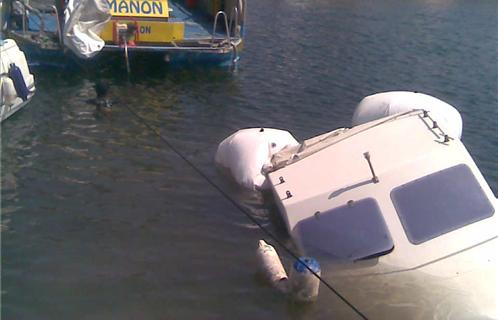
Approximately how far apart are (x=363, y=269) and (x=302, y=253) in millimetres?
855

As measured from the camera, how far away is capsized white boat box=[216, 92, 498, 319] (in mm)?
7703

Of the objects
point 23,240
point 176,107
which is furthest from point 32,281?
point 176,107

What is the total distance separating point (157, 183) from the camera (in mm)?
11266

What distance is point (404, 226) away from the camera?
319 inches

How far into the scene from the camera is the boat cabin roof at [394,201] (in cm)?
799

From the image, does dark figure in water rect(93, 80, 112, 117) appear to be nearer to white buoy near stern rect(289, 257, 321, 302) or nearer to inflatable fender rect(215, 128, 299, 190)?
inflatable fender rect(215, 128, 299, 190)

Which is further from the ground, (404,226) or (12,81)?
(12,81)

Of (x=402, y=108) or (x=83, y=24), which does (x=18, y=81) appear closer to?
(x=83, y=24)

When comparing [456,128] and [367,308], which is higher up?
[456,128]

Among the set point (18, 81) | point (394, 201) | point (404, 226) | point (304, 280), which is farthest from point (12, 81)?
point (404, 226)

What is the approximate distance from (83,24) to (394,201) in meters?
10.6

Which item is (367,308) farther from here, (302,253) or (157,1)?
(157,1)

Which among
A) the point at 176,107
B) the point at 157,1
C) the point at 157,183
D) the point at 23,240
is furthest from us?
the point at 157,1

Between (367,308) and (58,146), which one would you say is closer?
(367,308)
